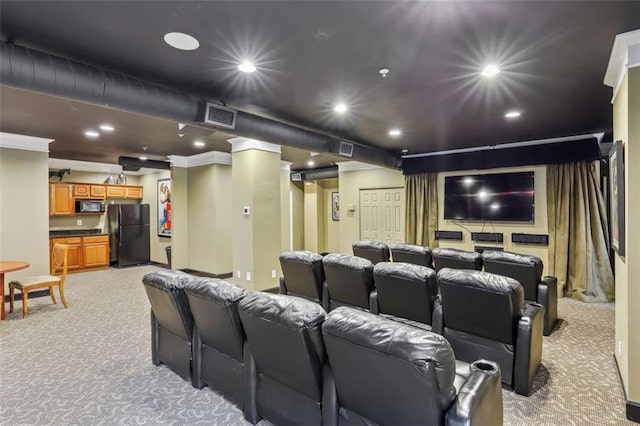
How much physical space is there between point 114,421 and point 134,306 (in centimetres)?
324

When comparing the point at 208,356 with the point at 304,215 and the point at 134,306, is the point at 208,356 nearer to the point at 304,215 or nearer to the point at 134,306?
the point at 134,306

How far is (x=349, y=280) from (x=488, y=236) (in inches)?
165

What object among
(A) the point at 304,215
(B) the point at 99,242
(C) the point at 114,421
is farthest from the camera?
(A) the point at 304,215

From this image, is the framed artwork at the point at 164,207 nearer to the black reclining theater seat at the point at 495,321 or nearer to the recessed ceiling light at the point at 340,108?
the recessed ceiling light at the point at 340,108

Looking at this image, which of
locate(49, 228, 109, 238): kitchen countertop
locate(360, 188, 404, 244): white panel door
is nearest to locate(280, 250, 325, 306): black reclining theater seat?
locate(360, 188, 404, 244): white panel door

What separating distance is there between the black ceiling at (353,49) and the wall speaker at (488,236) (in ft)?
9.15

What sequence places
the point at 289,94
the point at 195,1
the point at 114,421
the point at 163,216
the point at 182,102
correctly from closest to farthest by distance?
the point at 195,1 → the point at 114,421 → the point at 182,102 → the point at 289,94 → the point at 163,216

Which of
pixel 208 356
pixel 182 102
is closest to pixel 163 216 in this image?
pixel 182 102

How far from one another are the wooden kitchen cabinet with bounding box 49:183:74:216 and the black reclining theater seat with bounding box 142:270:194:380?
23.1 feet

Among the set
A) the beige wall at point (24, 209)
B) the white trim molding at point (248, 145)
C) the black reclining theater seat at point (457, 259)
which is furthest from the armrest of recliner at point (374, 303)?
the beige wall at point (24, 209)

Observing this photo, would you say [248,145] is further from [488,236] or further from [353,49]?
[488,236]

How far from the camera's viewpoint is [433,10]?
2100 mm

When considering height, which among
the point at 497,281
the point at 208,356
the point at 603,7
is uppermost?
the point at 603,7

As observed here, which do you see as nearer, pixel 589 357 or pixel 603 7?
pixel 603 7
